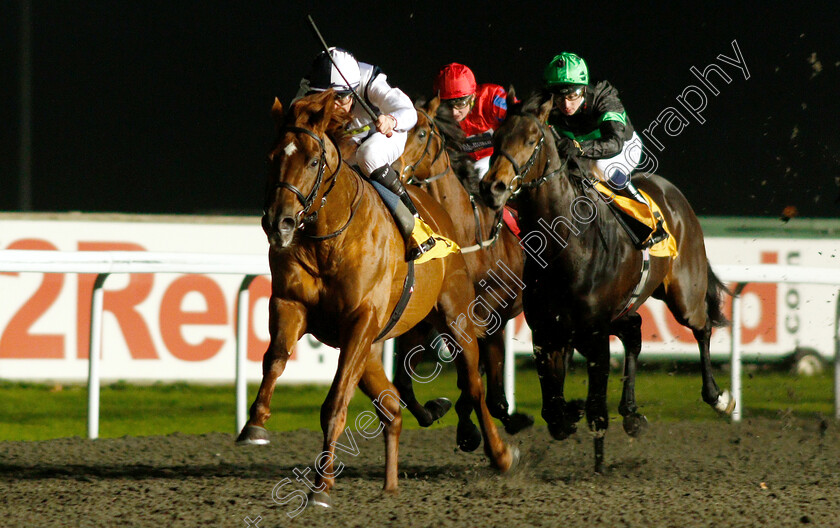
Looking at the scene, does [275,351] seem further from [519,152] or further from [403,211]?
[519,152]

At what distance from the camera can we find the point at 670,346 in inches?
351

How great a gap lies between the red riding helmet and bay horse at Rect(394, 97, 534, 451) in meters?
0.18

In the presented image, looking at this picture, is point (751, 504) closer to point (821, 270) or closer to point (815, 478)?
point (815, 478)

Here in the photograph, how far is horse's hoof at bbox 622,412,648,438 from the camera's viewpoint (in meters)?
5.45

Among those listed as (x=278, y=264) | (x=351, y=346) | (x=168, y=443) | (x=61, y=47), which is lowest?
(x=168, y=443)

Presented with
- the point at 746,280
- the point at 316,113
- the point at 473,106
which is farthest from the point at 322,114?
the point at 746,280

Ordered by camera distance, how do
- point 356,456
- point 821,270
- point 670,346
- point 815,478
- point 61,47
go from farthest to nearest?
point 61,47 → point 670,346 → point 821,270 → point 356,456 → point 815,478

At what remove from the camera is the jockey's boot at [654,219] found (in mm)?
5298

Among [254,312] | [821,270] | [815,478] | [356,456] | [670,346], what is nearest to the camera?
[815,478]

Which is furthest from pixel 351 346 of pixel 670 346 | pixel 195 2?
pixel 195 2

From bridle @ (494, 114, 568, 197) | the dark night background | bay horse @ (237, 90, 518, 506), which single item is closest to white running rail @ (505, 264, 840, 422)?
bridle @ (494, 114, 568, 197)

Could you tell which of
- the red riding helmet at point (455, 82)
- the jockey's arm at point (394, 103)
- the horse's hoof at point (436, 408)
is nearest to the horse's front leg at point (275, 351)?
the jockey's arm at point (394, 103)

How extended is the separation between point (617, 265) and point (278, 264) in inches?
72.0

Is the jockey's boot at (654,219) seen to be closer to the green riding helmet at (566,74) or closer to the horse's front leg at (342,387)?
the green riding helmet at (566,74)
